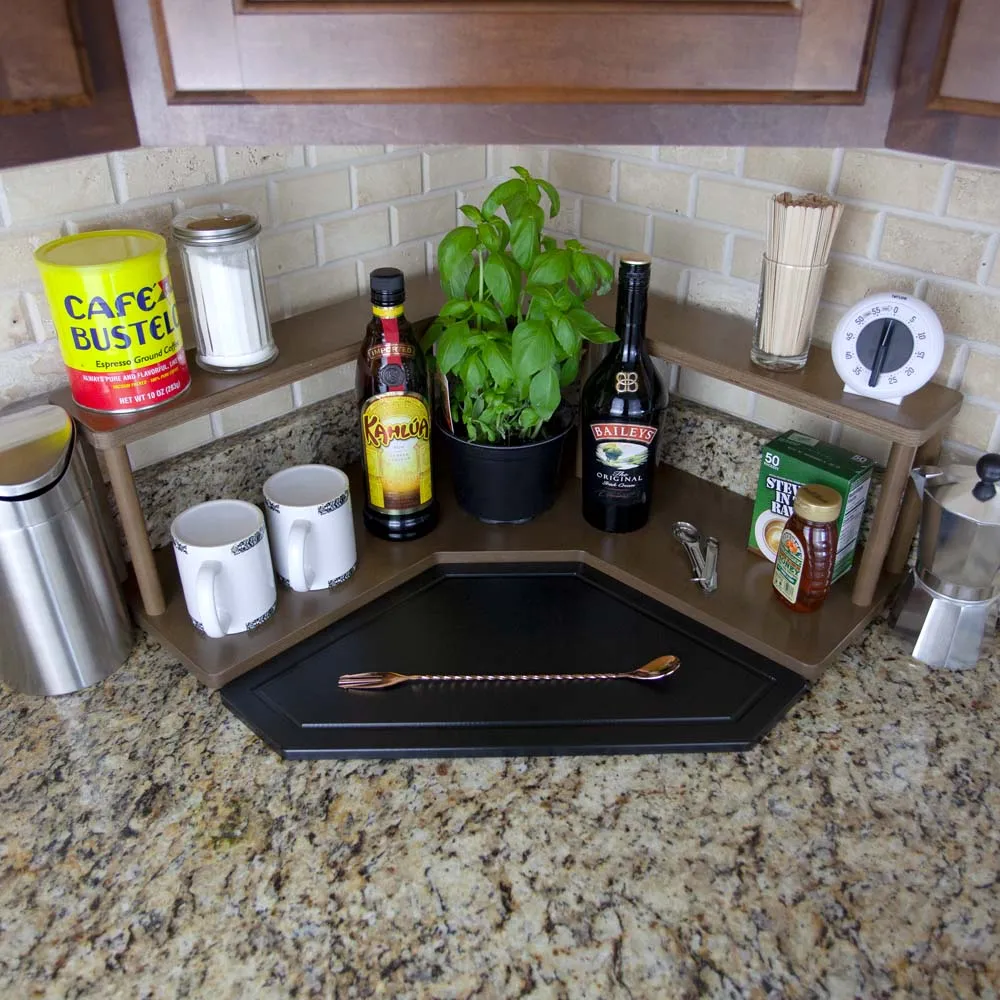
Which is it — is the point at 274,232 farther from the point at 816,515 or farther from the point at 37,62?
the point at 816,515

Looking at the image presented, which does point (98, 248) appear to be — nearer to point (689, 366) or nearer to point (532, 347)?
point (532, 347)

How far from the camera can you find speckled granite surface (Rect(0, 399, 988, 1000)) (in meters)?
0.75

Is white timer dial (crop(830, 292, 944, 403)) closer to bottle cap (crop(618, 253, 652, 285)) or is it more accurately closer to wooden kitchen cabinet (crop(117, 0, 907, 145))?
bottle cap (crop(618, 253, 652, 285))

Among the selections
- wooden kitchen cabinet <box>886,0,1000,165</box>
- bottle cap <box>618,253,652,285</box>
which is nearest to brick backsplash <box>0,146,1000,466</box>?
bottle cap <box>618,253,652,285</box>

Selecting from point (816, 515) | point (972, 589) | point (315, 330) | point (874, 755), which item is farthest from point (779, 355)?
point (315, 330)

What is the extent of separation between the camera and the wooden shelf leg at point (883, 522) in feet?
3.22

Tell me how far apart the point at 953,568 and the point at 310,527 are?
28.5 inches

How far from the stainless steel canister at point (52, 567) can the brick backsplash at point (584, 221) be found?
13cm

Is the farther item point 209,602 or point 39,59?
point 209,602

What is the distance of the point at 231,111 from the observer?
0.62 m

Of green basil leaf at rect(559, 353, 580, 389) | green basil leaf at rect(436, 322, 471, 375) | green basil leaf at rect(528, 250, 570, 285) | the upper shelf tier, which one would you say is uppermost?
green basil leaf at rect(528, 250, 570, 285)

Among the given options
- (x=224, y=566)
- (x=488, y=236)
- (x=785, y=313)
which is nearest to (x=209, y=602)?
(x=224, y=566)

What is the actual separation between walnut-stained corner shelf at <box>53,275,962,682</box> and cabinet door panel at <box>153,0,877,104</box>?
1.38ft

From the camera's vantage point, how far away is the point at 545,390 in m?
1.05
